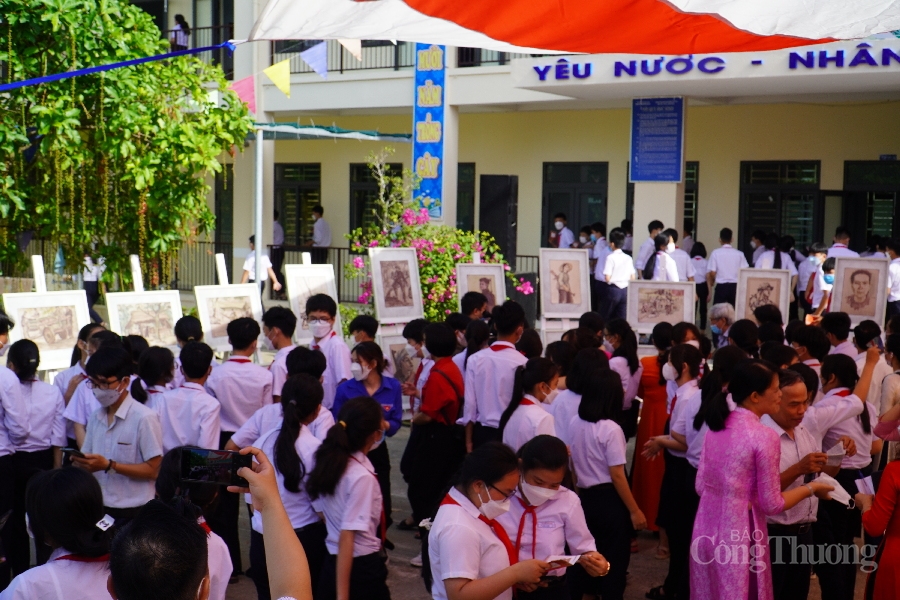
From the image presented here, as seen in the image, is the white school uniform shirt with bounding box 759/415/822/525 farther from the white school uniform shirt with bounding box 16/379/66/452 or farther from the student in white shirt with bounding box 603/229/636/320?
the student in white shirt with bounding box 603/229/636/320

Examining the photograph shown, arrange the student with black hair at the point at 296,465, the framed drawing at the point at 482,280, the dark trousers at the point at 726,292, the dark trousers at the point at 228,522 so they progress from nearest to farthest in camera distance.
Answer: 1. the student with black hair at the point at 296,465
2. the dark trousers at the point at 228,522
3. the framed drawing at the point at 482,280
4. the dark trousers at the point at 726,292

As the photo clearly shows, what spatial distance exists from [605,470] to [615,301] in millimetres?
9078

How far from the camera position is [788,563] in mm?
4781

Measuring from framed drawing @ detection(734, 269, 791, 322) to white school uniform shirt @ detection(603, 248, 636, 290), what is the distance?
348 centimetres

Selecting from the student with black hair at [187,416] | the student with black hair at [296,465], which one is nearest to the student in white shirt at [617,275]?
the student with black hair at [187,416]

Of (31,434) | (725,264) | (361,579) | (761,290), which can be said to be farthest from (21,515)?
(725,264)

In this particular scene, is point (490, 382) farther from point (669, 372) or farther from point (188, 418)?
point (188, 418)

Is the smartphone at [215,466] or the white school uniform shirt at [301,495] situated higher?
the smartphone at [215,466]

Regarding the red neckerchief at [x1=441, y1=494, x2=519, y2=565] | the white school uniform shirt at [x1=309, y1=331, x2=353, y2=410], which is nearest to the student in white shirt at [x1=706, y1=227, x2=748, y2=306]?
the white school uniform shirt at [x1=309, y1=331, x2=353, y2=410]

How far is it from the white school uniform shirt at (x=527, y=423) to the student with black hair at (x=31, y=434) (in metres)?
2.47

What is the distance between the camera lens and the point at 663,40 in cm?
376

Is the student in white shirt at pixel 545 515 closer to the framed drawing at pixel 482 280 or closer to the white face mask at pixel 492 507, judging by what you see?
the white face mask at pixel 492 507

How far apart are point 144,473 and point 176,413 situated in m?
0.62

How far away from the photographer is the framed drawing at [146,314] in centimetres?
928
